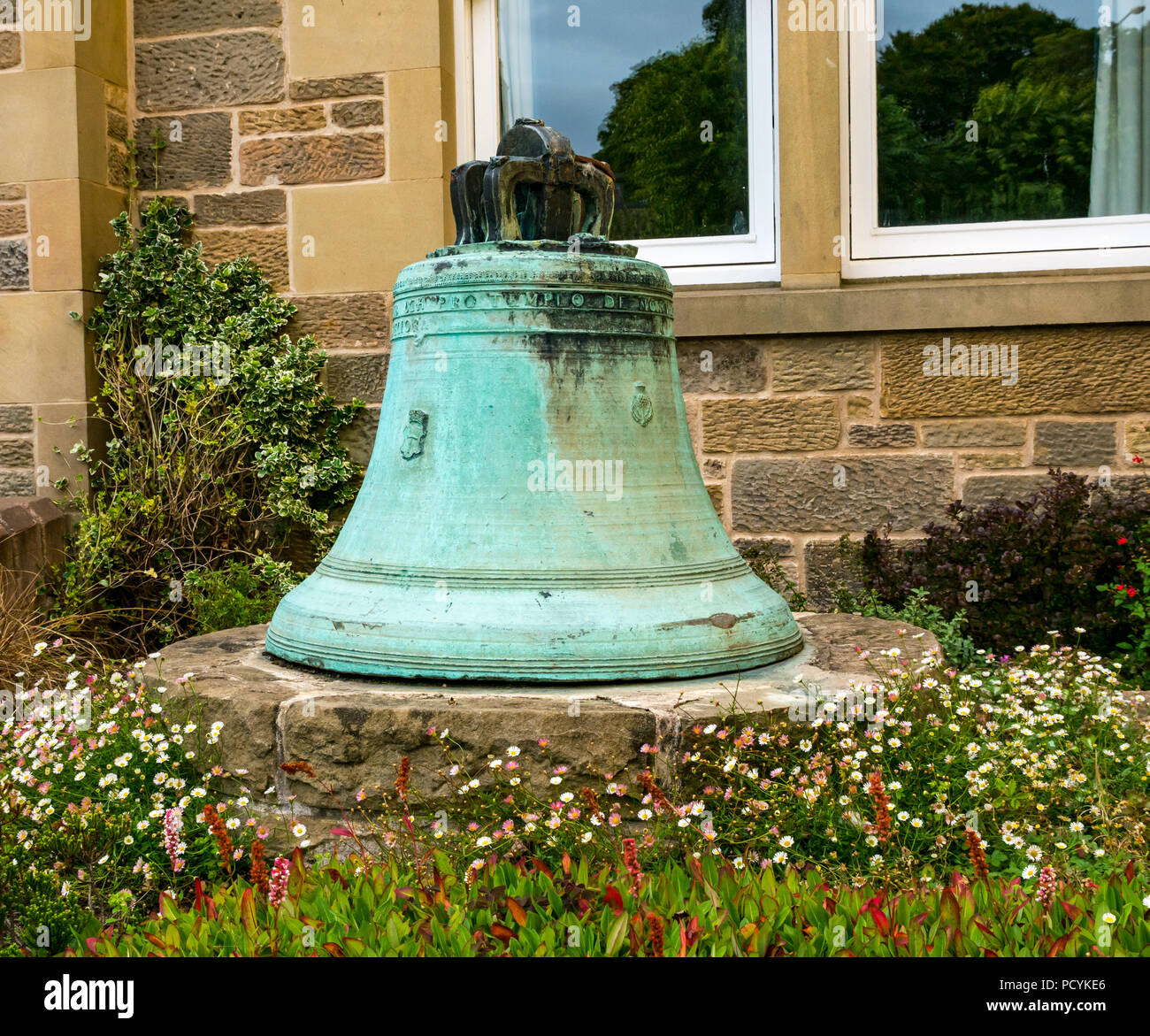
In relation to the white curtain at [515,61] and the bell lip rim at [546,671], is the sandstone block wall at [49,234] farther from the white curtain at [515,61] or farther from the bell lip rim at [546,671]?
the bell lip rim at [546,671]

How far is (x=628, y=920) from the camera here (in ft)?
5.24

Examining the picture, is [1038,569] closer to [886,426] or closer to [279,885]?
[886,426]

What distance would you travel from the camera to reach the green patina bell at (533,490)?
244cm

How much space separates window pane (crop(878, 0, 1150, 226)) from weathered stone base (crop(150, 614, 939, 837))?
3.19 m

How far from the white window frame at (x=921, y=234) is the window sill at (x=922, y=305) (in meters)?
0.08

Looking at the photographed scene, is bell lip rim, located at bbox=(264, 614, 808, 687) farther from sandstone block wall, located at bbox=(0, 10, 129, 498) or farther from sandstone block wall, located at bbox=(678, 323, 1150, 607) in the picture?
sandstone block wall, located at bbox=(0, 10, 129, 498)

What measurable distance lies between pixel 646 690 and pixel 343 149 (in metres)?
3.56

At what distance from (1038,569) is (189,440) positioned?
3502mm

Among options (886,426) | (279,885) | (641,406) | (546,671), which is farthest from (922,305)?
(279,885)

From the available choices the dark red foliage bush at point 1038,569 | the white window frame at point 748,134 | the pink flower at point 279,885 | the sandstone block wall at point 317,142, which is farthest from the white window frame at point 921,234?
the pink flower at point 279,885

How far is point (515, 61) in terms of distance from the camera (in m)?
5.29
